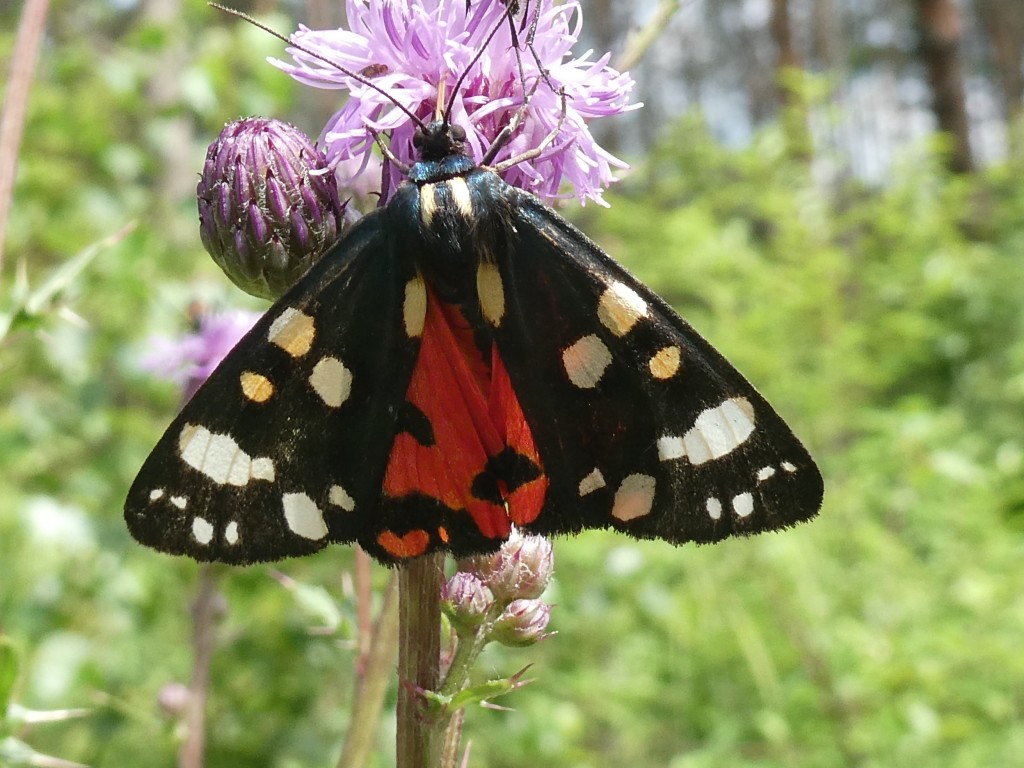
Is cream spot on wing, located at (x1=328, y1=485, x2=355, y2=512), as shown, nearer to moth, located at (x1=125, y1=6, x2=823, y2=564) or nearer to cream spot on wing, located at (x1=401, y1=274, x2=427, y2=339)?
moth, located at (x1=125, y1=6, x2=823, y2=564)

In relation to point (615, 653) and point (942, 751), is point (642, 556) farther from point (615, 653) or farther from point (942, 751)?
point (942, 751)

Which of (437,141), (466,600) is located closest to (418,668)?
(466,600)

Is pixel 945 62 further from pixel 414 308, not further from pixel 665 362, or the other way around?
pixel 414 308

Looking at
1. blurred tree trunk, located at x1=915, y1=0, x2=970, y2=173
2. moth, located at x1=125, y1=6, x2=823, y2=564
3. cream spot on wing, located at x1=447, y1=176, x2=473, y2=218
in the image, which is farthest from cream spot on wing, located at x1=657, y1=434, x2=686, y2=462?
blurred tree trunk, located at x1=915, y1=0, x2=970, y2=173

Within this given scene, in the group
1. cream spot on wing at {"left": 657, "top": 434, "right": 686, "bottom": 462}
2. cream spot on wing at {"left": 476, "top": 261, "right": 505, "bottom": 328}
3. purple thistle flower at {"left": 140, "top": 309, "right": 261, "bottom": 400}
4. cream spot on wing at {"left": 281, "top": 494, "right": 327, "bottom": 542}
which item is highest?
purple thistle flower at {"left": 140, "top": 309, "right": 261, "bottom": 400}

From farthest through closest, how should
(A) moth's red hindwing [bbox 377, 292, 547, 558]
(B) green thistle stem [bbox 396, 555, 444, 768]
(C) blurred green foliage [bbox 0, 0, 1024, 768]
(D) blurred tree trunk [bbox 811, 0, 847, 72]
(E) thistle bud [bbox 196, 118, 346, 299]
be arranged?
(D) blurred tree trunk [bbox 811, 0, 847, 72], (C) blurred green foliage [bbox 0, 0, 1024, 768], (E) thistle bud [bbox 196, 118, 346, 299], (A) moth's red hindwing [bbox 377, 292, 547, 558], (B) green thistle stem [bbox 396, 555, 444, 768]

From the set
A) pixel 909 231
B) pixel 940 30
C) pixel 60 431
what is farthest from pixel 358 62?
pixel 940 30

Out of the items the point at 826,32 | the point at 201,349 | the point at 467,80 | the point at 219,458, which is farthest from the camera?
the point at 826,32
